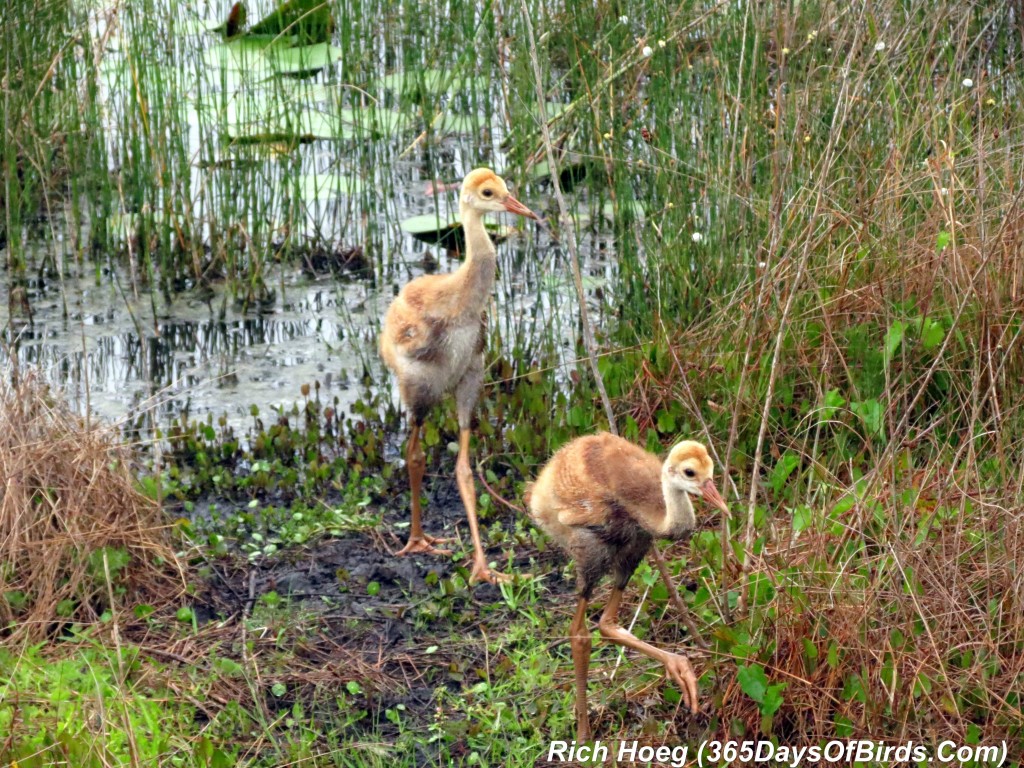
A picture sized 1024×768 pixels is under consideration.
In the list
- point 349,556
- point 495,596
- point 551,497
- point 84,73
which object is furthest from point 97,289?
point 551,497

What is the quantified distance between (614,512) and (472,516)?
50.7 inches

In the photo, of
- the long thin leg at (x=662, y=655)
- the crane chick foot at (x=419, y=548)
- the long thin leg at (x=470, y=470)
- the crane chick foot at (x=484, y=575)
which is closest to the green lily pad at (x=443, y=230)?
the long thin leg at (x=470, y=470)

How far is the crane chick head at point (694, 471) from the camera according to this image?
3.58 meters

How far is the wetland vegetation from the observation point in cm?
388

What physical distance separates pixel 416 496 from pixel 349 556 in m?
0.34

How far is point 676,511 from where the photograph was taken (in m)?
3.63

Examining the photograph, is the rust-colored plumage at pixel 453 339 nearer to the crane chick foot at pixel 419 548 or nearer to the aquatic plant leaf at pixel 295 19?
the crane chick foot at pixel 419 548

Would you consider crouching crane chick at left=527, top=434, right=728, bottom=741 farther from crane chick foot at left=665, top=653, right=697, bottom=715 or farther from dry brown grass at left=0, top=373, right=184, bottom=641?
dry brown grass at left=0, top=373, right=184, bottom=641

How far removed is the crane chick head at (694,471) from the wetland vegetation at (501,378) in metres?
0.40

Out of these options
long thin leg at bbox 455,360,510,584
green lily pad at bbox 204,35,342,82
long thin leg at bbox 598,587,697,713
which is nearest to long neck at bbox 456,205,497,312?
long thin leg at bbox 455,360,510,584

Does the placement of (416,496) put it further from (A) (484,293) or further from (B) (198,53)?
(B) (198,53)

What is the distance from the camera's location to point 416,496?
5.14m

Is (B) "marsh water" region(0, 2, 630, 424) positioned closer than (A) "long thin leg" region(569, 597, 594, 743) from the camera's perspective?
No

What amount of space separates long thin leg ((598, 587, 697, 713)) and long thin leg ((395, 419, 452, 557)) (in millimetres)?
1219
